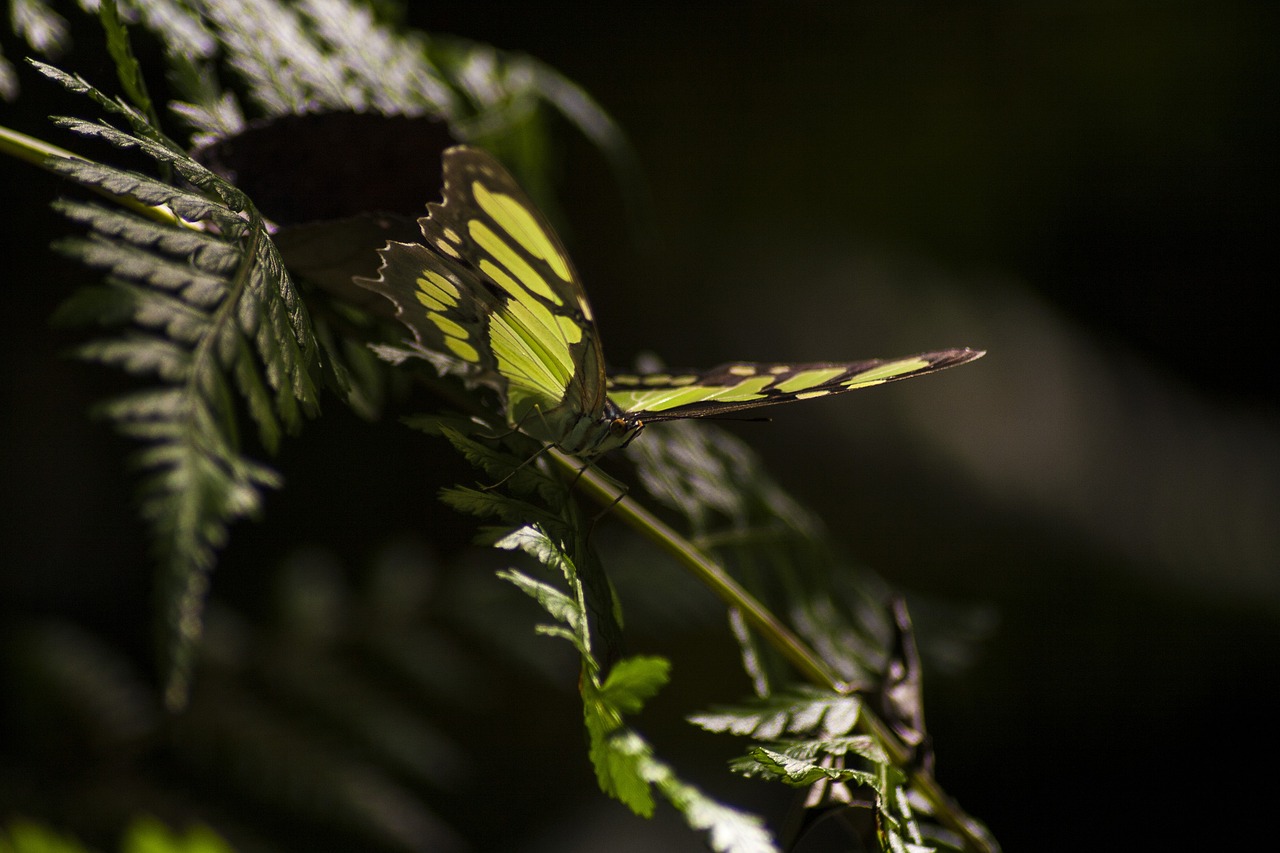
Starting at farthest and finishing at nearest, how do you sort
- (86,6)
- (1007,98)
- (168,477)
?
(1007,98), (168,477), (86,6)

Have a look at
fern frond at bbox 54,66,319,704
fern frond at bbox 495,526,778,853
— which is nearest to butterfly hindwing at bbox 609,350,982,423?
fern frond at bbox 495,526,778,853

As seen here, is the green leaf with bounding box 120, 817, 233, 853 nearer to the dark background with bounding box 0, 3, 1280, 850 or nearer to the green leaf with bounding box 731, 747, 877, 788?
the green leaf with bounding box 731, 747, 877, 788

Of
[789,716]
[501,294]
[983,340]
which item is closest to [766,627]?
[789,716]

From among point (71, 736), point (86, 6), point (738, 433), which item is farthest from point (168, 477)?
point (738, 433)

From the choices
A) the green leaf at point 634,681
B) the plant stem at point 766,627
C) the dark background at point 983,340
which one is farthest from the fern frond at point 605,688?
the dark background at point 983,340

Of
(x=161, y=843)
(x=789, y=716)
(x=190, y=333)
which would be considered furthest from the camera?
(x=190, y=333)

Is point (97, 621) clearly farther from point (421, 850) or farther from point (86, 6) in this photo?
point (86, 6)

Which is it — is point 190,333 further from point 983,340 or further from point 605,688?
point 983,340
